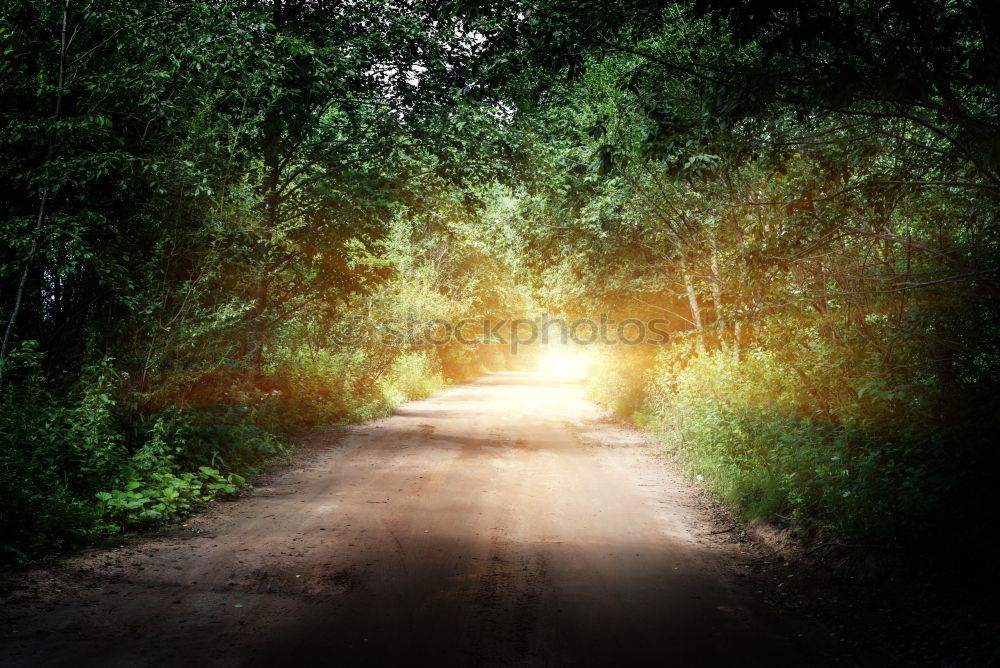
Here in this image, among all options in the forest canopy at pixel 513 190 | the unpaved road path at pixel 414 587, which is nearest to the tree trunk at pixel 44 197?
the forest canopy at pixel 513 190

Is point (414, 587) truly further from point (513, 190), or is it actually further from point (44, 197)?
point (513, 190)

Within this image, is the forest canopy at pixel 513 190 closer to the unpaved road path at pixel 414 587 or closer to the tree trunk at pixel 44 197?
the tree trunk at pixel 44 197

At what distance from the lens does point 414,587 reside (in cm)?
546

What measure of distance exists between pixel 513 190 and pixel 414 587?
425 inches

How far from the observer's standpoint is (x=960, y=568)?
4.91 metres

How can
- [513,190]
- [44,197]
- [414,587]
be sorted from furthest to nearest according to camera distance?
[513,190] → [44,197] → [414,587]

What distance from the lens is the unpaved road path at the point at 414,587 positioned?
4.32 metres

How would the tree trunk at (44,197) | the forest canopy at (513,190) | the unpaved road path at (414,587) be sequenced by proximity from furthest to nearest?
the tree trunk at (44,197) → the forest canopy at (513,190) → the unpaved road path at (414,587)

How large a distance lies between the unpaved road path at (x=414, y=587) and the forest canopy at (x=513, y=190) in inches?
40.2

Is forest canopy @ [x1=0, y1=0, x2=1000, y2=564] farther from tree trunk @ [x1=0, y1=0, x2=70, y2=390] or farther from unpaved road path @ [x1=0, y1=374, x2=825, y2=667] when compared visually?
unpaved road path @ [x1=0, y1=374, x2=825, y2=667]

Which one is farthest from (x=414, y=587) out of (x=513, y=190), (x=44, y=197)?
(x=513, y=190)

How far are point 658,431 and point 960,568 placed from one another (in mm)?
10882

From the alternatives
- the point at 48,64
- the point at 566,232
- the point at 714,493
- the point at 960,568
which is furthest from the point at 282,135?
the point at 960,568

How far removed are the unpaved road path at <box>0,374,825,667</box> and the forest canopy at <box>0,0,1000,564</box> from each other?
1022mm
